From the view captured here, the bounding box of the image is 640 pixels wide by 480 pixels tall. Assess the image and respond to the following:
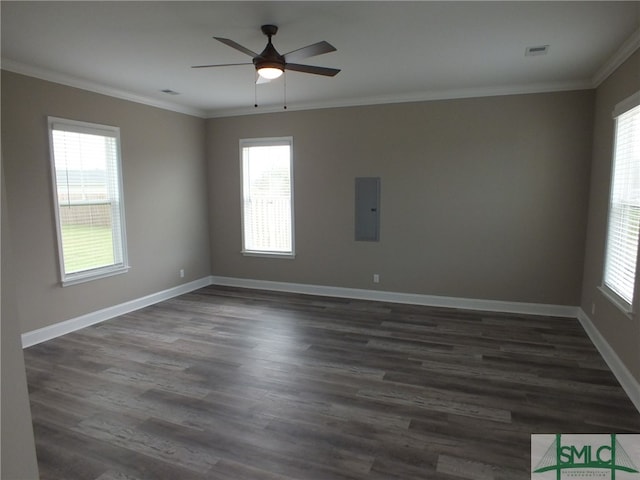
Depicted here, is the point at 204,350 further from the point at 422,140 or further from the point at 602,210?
the point at 602,210

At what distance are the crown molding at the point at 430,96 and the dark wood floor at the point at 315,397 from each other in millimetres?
2717

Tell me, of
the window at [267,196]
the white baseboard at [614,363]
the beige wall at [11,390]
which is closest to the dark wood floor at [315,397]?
the white baseboard at [614,363]

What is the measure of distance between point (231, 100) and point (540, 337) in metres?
4.80

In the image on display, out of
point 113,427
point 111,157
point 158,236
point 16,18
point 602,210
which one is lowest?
point 113,427

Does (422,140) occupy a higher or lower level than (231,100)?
lower

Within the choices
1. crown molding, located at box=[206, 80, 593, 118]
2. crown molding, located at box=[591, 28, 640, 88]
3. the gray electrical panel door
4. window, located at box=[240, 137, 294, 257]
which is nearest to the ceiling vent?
crown molding, located at box=[591, 28, 640, 88]

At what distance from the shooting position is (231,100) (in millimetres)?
5555

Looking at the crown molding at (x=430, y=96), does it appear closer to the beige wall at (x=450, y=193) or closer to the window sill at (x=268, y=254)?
the beige wall at (x=450, y=193)

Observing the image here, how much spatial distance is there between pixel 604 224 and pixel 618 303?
38.2 inches

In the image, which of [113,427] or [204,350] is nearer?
[113,427]

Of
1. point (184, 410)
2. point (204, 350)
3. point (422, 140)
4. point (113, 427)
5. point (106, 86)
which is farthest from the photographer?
point (422, 140)

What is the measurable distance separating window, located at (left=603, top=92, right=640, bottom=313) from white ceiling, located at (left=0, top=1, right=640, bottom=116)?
60 centimetres


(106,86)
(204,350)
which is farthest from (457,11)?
(106,86)

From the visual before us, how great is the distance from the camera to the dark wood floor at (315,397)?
7.77 feet
